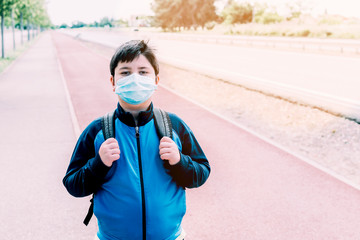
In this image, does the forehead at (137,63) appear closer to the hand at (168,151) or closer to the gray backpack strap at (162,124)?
the gray backpack strap at (162,124)

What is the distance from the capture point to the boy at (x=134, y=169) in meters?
1.73

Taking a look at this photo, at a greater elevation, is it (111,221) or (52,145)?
(111,221)

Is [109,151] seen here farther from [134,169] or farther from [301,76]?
[301,76]

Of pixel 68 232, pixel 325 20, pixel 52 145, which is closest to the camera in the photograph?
pixel 68 232

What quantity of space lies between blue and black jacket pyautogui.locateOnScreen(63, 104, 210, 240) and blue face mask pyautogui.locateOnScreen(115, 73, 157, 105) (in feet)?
0.25

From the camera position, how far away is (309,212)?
4.37 metres

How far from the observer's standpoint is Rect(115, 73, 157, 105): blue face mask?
1.70 meters

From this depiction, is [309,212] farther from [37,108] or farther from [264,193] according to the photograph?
[37,108]

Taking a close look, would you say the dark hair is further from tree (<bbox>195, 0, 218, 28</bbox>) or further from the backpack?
tree (<bbox>195, 0, 218, 28</bbox>)

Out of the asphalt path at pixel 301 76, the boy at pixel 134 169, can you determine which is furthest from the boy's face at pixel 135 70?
the asphalt path at pixel 301 76

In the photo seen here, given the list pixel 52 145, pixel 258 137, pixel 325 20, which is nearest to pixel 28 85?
pixel 52 145

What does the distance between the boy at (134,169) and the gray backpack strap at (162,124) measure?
0.03 m

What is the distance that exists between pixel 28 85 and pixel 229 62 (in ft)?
35.2

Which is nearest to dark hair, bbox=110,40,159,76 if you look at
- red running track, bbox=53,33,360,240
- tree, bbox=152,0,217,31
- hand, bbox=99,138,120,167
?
hand, bbox=99,138,120,167
